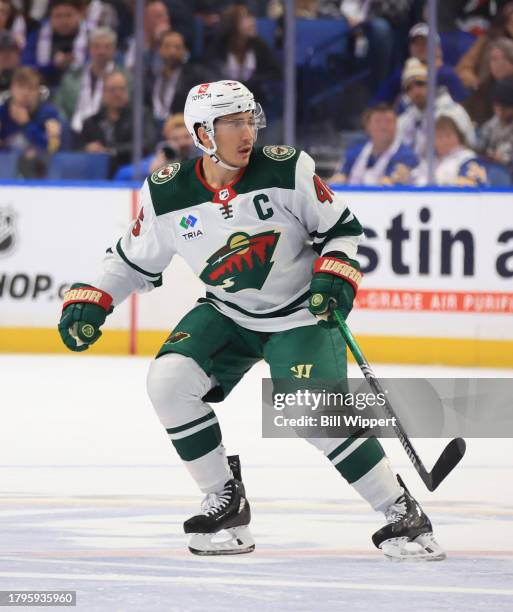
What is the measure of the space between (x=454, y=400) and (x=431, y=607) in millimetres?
3253

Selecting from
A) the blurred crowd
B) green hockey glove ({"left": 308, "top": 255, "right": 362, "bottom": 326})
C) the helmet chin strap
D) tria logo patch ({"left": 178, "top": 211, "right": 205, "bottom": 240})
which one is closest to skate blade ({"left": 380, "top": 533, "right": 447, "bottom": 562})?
green hockey glove ({"left": 308, "top": 255, "right": 362, "bottom": 326})

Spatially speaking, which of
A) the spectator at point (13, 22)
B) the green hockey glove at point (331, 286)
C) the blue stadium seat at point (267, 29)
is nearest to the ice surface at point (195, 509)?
the green hockey glove at point (331, 286)

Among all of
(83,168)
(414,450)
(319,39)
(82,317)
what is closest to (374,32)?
(319,39)

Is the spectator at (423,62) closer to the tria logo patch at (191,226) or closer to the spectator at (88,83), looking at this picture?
the spectator at (88,83)

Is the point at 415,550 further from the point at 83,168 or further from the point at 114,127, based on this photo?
the point at 114,127

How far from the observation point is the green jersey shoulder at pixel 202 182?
3980mm

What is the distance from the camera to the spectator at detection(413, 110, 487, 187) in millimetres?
8172

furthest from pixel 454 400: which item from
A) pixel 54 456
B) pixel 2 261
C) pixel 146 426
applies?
pixel 2 261

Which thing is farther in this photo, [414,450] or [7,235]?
[7,235]

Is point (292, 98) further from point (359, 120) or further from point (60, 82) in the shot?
point (60, 82)

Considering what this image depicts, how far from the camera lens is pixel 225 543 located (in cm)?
400

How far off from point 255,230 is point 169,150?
478 cm

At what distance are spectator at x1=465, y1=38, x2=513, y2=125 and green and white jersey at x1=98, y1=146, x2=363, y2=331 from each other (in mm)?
4307

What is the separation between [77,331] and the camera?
4051mm
